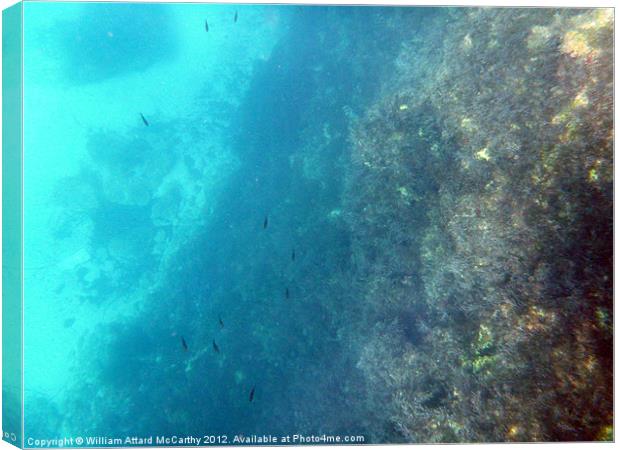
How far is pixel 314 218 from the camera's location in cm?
1038

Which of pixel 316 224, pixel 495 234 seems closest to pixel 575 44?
pixel 495 234

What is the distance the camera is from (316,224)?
407 inches

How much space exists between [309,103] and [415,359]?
764 cm

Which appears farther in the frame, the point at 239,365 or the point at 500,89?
the point at 239,365

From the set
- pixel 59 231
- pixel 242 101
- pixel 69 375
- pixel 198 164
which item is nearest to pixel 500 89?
pixel 242 101

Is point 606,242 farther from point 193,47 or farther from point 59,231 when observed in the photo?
point 59,231

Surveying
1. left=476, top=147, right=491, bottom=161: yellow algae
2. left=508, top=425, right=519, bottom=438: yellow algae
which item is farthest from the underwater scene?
left=476, top=147, right=491, bottom=161: yellow algae

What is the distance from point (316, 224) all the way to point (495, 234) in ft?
15.7

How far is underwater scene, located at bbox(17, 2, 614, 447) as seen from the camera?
6371 mm

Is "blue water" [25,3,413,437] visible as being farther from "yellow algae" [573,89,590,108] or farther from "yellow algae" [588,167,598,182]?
"yellow algae" [588,167,598,182]

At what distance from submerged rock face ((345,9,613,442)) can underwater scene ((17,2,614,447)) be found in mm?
41

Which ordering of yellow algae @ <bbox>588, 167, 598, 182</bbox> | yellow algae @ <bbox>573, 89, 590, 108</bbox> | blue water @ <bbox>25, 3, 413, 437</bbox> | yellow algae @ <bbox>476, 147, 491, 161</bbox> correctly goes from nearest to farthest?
yellow algae @ <bbox>588, 167, 598, 182</bbox>, yellow algae @ <bbox>573, 89, 590, 108</bbox>, yellow algae @ <bbox>476, 147, 491, 161</bbox>, blue water @ <bbox>25, 3, 413, 437</bbox>

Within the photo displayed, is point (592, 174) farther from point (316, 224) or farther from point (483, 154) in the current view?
point (316, 224)

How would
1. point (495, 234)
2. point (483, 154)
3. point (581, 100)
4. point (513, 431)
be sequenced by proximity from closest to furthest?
point (581, 100) < point (513, 431) < point (495, 234) < point (483, 154)
